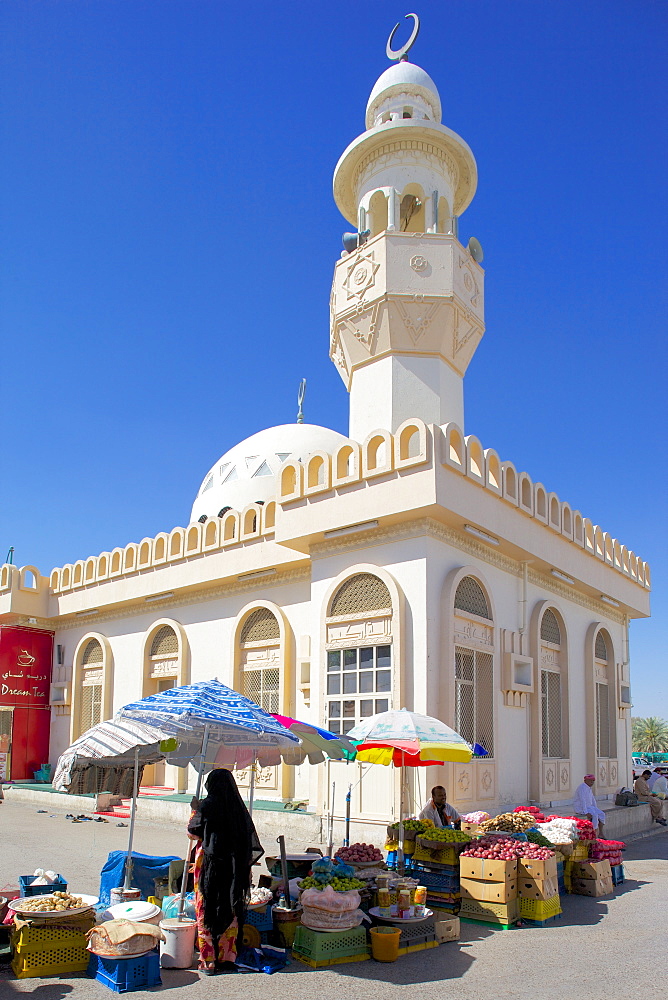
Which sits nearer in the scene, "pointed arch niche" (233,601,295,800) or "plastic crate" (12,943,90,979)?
"plastic crate" (12,943,90,979)

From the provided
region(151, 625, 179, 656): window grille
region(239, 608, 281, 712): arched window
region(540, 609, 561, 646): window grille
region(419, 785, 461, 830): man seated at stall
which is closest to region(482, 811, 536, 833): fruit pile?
region(419, 785, 461, 830): man seated at stall

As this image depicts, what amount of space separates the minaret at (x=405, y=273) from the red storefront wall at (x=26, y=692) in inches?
434

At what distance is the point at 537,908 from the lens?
8.09 meters

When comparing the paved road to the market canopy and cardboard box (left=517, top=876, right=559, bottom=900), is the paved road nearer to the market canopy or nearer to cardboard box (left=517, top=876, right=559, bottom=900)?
cardboard box (left=517, top=876, right=559, bottom=900)

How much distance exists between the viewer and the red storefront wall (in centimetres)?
2038

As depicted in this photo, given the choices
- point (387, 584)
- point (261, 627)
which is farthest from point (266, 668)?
point (387, 584)

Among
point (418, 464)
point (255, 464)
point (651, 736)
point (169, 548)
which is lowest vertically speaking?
point (651, 736)

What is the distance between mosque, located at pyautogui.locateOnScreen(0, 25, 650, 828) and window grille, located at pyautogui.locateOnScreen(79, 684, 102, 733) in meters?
0.06

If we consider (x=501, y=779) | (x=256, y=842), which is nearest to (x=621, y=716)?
(x=501, y=779)

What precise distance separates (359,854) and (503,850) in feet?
4.84

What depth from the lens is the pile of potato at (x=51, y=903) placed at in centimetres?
623

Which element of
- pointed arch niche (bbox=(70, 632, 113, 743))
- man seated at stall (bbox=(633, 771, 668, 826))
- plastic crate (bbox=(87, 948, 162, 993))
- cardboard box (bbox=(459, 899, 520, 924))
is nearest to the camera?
plastic crate (bbox=(87, 948, 162, 993))

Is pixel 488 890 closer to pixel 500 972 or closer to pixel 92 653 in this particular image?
pixel 500 972

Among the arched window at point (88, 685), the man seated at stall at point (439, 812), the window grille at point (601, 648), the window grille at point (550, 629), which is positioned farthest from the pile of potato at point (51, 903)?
the window grille at point (601, 648)
